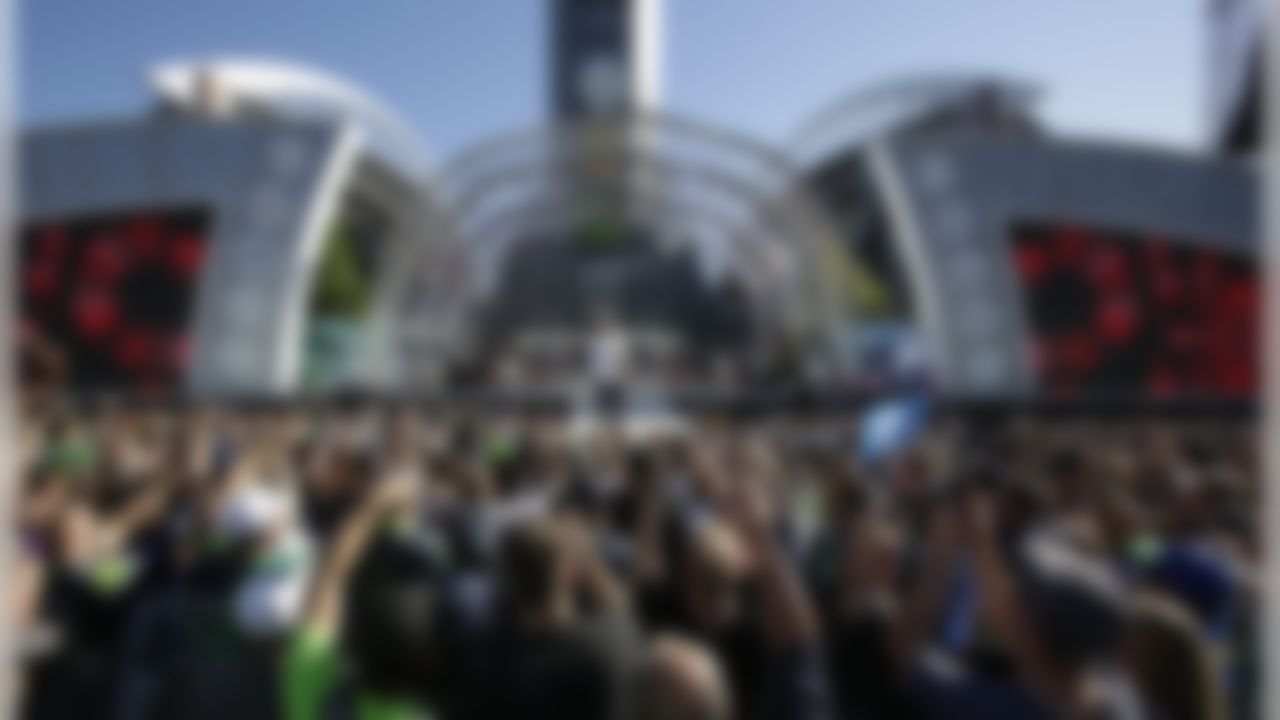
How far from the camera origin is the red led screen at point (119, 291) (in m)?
27.2

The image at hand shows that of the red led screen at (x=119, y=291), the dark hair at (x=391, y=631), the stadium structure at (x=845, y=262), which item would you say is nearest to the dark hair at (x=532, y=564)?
the dark hair at (x=391, y=631)

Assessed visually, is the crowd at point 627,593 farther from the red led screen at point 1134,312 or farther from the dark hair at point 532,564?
the red led screen at point 1134,312

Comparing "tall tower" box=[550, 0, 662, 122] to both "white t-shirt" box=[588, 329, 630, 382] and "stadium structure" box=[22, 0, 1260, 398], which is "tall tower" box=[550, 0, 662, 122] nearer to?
"stadium structure" box=[22, 0, 1260, 398]

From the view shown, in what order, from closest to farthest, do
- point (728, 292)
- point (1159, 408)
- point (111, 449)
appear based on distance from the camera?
point (111, 449), point (1159, 408), point (728, 292)

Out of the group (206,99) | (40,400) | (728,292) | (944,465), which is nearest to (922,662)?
(40,400)

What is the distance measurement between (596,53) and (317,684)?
3409 inches

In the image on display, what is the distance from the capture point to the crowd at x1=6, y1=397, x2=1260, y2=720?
257 centimetres

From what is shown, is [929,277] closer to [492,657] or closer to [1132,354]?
[1132,354]

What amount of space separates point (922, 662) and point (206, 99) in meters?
40.0

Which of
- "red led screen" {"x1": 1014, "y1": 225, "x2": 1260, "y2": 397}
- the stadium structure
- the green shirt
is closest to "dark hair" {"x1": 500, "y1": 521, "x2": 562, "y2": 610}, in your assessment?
the green shirt

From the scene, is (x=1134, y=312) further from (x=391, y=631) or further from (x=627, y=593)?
(x=391, y=631)

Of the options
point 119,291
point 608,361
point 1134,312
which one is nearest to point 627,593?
point 608,361

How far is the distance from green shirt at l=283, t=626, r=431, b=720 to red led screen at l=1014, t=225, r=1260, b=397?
26089 mm

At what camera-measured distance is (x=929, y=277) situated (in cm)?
2894
